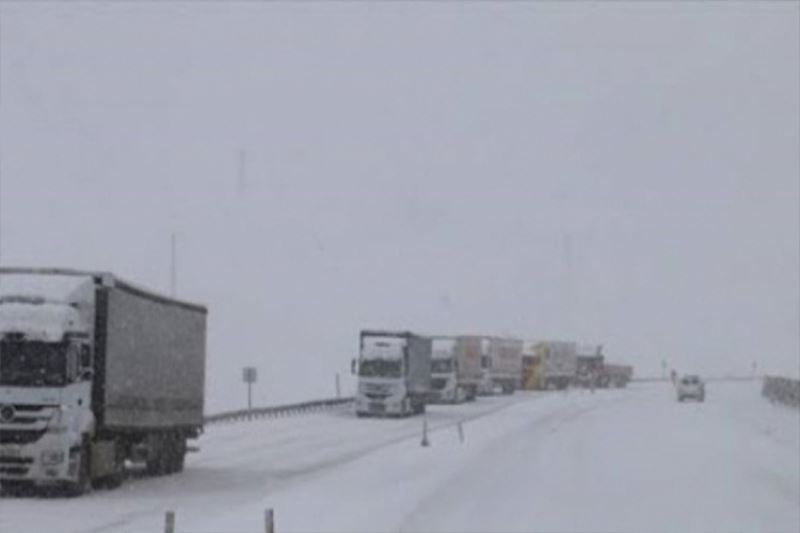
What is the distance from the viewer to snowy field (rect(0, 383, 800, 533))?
24.4 m

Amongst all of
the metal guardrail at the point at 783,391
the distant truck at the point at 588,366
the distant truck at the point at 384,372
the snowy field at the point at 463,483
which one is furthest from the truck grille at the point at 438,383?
the distant truck at the point at 588,366

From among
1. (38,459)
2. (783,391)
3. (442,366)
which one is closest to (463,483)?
(38,459)

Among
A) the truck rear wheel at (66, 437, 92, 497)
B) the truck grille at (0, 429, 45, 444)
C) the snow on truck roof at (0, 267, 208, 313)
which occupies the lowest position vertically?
the truck rear wheel at (66, 437, 92, 497)

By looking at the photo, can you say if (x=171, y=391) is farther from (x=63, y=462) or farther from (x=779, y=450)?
(x=779, y=450)

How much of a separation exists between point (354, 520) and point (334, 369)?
314 feet

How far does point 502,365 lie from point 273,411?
3945cm

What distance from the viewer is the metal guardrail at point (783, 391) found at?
89.3 m

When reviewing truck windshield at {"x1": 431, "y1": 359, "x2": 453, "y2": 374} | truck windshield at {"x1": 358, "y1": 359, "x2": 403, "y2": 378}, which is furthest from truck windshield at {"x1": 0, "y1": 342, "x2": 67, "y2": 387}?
truck windshield at {"x1": 431, "y1": 359, "x2": 453, "y2": 374}

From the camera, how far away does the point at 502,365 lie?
345 ft

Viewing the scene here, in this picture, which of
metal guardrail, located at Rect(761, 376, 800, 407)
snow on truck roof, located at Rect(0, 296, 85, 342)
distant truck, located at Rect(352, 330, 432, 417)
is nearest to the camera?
snow on truck roof, located at Rect(0, 296, 85, 342)

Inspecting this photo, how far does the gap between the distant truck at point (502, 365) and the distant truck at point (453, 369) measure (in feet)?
21.9

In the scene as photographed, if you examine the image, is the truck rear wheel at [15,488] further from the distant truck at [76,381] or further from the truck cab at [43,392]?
the truck cab at [43,392]

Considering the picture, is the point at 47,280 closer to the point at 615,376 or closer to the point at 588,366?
the point at 588,366

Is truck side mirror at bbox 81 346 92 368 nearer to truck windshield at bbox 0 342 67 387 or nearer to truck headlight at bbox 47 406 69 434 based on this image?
truck windshield at bbox 0 342 67 387
